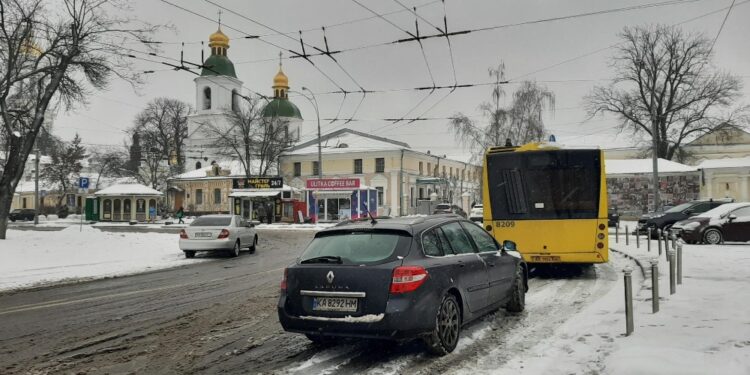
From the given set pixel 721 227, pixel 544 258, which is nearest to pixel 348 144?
pixel 721 227

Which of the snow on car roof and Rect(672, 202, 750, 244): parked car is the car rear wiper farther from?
the snow on car roof

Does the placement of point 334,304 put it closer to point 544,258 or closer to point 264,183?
point 544,258

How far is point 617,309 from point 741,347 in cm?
237

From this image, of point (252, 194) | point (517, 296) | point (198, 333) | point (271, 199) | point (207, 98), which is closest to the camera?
point (198, 333)

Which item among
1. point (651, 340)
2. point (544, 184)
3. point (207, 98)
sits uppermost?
point (207, 98)

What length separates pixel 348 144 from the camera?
65625 millimetres

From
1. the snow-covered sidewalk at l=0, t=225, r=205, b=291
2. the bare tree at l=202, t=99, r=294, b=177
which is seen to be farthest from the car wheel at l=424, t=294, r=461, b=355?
the bare tree at l=202, t=99, r=294, b=177

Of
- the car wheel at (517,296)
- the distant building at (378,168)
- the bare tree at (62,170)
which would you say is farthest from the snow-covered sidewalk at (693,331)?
the bare tree at (62,170)

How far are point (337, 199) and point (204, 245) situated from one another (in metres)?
31.6

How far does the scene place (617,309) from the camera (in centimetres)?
Answer: 795

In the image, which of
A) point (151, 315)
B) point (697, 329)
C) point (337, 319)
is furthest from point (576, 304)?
point (151, 315)

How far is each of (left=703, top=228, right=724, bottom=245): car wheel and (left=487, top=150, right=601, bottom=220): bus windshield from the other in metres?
10.1

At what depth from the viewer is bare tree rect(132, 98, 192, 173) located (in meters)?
75.0

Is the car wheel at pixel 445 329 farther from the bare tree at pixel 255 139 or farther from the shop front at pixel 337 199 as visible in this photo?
the bare tree at pixel 255 139
